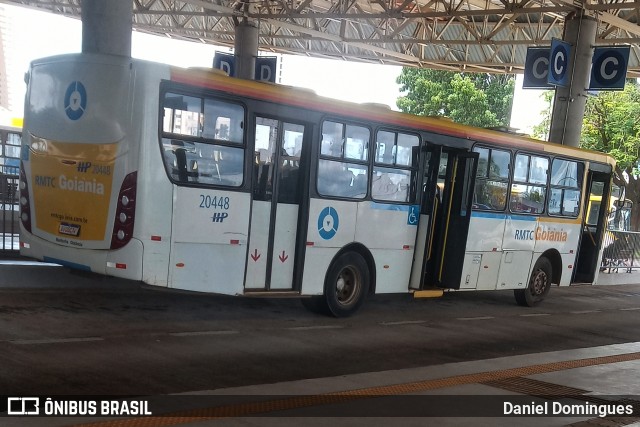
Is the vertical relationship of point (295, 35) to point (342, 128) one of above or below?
above

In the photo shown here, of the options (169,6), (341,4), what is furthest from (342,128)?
(169,6)

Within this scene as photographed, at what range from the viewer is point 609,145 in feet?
127

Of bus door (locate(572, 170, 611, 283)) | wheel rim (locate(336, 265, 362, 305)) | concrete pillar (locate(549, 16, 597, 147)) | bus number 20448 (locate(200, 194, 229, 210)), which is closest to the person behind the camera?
bus number 20448 (locate(200, 194, 229, 210))

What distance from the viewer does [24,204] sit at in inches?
394

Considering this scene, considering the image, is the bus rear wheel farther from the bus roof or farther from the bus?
the bus roof

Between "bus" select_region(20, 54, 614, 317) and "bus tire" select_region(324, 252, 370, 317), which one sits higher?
"bus" select_region(20, 54, 614, 317)

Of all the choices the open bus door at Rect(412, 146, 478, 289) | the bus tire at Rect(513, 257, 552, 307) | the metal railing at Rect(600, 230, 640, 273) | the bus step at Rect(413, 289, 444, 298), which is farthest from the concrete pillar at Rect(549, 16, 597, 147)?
the bus step at Rect(413, 289, 444, 298)

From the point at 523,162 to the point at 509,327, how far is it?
354 cm

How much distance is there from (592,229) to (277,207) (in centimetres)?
944

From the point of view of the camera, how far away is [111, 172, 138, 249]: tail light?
8984mm

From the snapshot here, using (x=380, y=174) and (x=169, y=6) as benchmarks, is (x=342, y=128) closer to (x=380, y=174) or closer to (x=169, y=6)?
(x=380, y=174)

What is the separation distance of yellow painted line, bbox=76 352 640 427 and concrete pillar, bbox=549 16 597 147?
513 inches

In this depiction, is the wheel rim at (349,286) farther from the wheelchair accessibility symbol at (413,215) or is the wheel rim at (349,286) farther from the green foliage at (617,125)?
the green foliage at (617,125)

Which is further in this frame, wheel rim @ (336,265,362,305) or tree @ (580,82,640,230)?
tree @ (580,82,640,230)
